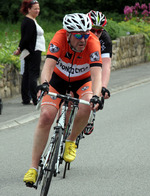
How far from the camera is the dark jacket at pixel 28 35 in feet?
36.3

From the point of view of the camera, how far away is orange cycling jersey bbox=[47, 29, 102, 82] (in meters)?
6.02

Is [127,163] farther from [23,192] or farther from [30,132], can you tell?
[30,132]

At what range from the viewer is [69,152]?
21.1 ft

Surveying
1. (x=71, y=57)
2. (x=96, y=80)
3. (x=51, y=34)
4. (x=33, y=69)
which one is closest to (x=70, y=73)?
(x=71, y=57)

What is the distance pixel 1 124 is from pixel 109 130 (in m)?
1.90

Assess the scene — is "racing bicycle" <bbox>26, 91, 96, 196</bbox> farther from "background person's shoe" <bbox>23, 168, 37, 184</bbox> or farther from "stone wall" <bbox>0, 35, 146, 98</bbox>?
"stone wall" <bbox>0, 35, 146, 98</bbox>

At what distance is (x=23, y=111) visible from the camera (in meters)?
11.2

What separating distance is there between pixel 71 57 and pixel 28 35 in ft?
A: 16.6

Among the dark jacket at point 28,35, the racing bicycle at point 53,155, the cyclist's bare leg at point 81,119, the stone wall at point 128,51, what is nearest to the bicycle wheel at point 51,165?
the racing bicycle at point 53,155

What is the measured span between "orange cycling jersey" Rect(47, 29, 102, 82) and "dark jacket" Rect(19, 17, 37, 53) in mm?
4825

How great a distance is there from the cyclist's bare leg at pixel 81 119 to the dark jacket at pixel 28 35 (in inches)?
193

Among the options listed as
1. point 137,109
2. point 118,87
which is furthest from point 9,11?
point 137,109

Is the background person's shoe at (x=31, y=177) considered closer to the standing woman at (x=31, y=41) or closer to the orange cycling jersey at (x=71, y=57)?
the orange cycling jersey at (x=71, y=57)

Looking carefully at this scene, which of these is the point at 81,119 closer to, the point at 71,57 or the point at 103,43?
the point at 71,57
